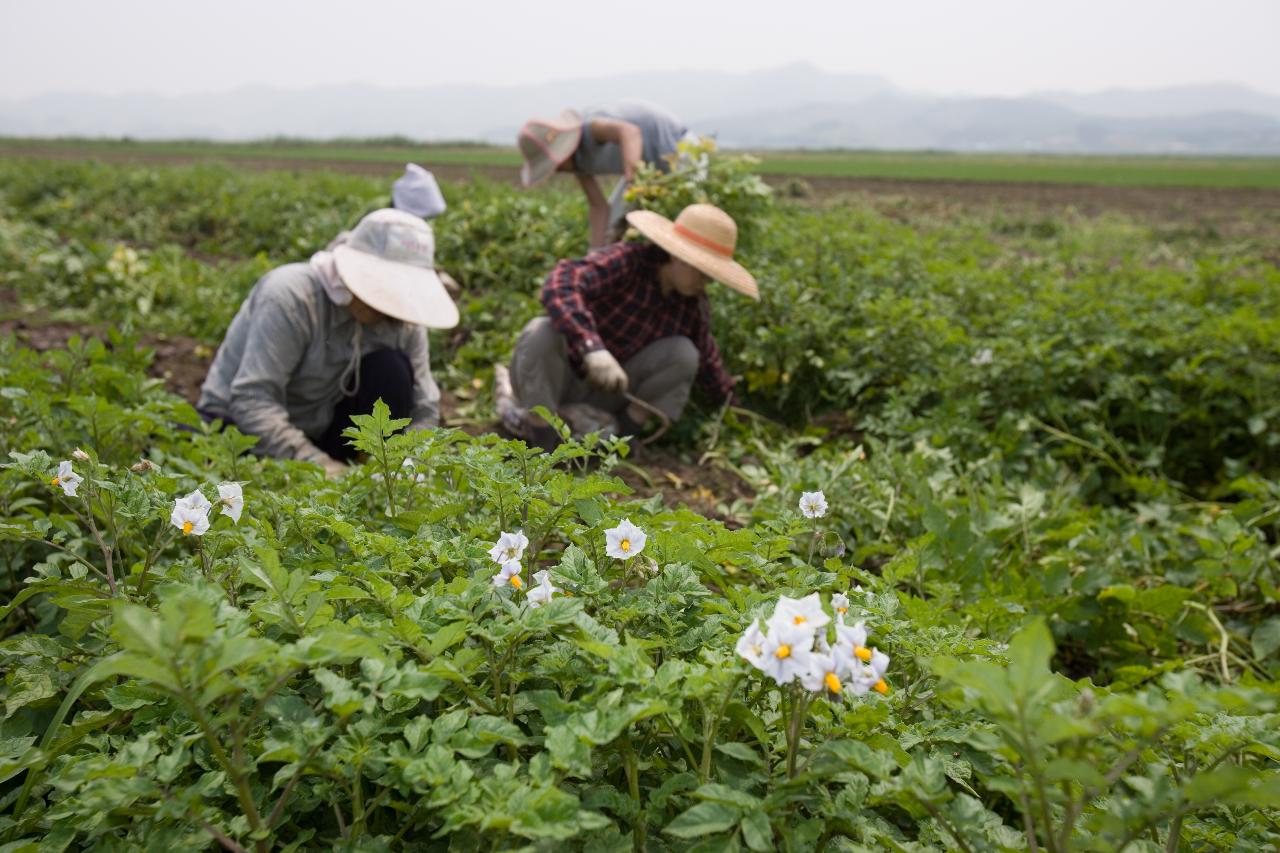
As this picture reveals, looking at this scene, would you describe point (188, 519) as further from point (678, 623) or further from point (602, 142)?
point (602, 142)

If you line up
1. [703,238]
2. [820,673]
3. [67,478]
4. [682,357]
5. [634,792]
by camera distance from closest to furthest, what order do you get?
1. [820,673]
2. [634,792]
3. [67,478]
4. [703,238]
5. [682,357]

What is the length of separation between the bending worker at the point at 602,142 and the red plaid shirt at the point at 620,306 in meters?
1.07

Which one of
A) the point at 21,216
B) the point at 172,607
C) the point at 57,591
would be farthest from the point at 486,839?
the point at 21,216

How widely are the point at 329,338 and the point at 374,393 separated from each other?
0.28m

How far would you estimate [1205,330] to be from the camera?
3.92 m

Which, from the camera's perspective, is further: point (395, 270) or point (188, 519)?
point (395, 270)

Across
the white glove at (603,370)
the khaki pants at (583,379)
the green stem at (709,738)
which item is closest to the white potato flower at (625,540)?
the green stem at (709,738)

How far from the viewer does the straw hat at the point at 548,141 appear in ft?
16.0

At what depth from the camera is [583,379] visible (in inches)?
154

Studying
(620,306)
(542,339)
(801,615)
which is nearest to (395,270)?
(542,339)

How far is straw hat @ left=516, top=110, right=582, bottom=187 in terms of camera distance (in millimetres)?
4891

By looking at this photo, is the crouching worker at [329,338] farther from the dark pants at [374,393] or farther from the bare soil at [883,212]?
the bare soil at [883,212]

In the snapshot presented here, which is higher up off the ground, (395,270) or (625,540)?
(395,270)

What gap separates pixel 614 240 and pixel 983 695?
4174 mm
